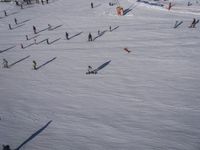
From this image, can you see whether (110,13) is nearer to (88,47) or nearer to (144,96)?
(88,47)

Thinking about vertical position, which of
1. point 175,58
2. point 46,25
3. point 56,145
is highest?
point 46,25

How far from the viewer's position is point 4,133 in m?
21.9

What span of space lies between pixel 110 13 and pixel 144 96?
80.2 feet

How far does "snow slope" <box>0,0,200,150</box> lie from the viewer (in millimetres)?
20969

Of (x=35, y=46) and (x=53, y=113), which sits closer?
(x=53, y=113)

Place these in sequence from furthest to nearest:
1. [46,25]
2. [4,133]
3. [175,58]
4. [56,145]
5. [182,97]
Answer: [46,25]
[175,58]
[182,97]
[4,133]
[56,145]

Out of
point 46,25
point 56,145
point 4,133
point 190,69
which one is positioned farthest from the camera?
point 46,25

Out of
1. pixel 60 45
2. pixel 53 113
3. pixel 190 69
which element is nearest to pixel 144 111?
pixel 53 113

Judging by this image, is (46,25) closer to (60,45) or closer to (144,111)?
(60,45)

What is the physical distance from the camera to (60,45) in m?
39.0

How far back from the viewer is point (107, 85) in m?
28.8

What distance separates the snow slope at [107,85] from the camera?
20969mm

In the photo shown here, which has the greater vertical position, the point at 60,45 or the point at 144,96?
the point at 60,45

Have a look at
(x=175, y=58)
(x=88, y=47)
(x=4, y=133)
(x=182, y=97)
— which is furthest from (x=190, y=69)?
(x=4, y=133)
